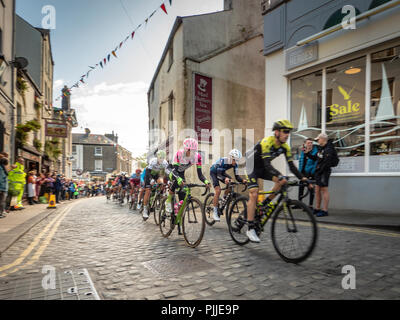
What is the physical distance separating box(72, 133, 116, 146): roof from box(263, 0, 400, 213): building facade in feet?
169

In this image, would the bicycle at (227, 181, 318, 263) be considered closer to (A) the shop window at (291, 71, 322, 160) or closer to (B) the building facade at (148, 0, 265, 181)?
(A) the shop window at (291, 71, 322, 160)

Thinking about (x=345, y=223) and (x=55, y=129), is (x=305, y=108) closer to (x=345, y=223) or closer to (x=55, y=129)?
(x=345, y=223)

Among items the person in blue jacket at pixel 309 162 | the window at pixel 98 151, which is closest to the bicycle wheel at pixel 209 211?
the person in blue jacket at pixel 309 162

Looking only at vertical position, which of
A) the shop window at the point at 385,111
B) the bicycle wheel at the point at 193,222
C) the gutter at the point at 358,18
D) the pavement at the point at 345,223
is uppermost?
the gutter at the point at 358,18

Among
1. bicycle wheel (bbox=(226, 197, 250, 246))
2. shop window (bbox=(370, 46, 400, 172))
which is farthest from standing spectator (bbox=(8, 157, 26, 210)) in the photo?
shop window (bbox=(370, 46, 400, 172))

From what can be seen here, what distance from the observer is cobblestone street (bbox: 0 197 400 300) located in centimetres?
267

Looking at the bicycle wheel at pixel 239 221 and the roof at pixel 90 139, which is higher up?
the roof at pixel 90 139

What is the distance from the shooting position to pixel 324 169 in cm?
723

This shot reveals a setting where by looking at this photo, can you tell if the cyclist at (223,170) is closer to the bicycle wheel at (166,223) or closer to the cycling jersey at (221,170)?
the cycling jersey at (221,170)

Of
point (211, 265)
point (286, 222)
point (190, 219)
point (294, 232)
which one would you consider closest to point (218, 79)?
point (190, 219)

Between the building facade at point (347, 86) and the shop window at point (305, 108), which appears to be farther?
the shop window at point (305, 108)

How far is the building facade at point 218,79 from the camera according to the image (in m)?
13.4

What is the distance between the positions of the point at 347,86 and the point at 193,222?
747 centimetres

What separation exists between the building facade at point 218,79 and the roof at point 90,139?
46.4 m
